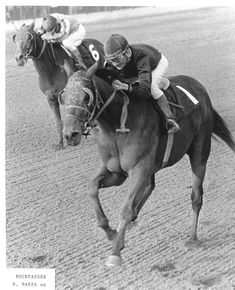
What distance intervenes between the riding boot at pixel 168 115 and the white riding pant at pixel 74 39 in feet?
4.27

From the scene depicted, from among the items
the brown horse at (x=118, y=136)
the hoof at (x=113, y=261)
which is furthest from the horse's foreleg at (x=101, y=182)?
the hoof at (x=113, y=261)

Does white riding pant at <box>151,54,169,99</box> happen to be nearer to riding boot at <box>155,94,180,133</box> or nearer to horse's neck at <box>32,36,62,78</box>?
riding boot at <box>155,94,180,133</box>

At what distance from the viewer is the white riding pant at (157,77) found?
8.93 feet

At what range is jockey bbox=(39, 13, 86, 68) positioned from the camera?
367 centimetres

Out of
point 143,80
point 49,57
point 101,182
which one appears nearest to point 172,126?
point 143,80

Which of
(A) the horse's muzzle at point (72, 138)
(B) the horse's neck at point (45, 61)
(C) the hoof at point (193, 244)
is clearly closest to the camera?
(A) the horse's muzzle at point (72, 138)

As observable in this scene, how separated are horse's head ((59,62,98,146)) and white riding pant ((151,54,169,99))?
1.44 feet

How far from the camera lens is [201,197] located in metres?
3.14

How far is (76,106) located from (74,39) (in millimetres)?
1686

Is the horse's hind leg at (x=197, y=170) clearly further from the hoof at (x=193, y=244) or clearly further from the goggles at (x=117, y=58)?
the goggles at (x=117, y=58)

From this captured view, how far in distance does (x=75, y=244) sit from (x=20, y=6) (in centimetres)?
137

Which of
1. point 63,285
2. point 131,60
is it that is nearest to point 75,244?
point 63,285
